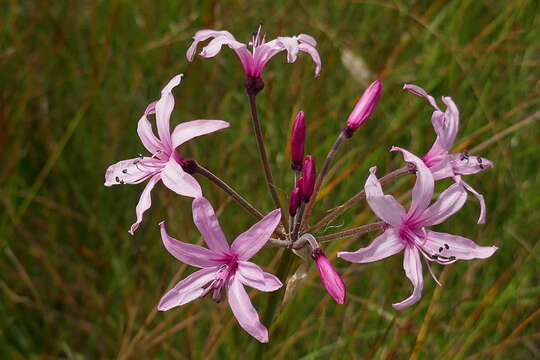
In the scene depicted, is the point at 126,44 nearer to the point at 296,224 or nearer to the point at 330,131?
the point at 330,131

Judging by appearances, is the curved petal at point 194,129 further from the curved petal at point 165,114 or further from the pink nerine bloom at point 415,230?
the pink nerine bloom at point 415,230

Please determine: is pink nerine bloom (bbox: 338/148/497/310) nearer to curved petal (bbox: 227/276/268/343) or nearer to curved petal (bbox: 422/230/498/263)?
curved petal (bbox: 422/230/498/263)

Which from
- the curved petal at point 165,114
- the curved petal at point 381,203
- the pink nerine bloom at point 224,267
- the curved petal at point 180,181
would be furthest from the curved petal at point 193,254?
the curved petal at point 381,203

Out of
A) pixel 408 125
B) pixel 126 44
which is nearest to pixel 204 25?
pixel 126 44

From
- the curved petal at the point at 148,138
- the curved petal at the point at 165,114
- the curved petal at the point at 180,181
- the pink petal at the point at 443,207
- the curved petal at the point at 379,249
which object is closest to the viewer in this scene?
the curved petal at the point at 379,249

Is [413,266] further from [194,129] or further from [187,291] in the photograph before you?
[194,129]

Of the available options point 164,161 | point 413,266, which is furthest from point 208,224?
point 413,266
